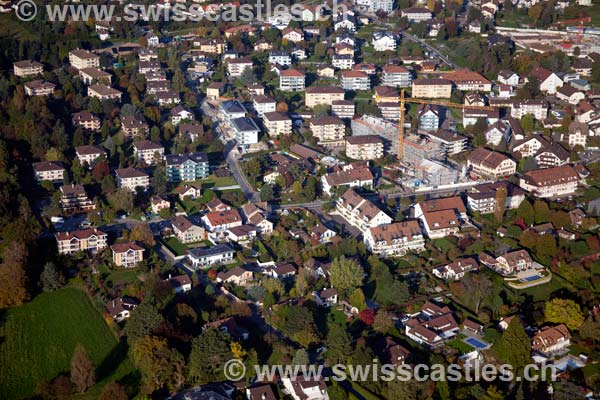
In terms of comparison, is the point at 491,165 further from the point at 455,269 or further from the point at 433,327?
the point at 433,327

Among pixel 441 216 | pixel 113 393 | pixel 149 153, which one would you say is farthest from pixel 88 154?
pixel 113 393

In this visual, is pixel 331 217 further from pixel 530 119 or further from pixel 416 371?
pixel 530 119

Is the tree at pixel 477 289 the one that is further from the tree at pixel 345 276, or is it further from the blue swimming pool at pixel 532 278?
the tree at pixel 345 276

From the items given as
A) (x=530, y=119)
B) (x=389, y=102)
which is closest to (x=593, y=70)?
(x=530, y=119)

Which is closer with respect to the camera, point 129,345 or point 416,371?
point 416,371

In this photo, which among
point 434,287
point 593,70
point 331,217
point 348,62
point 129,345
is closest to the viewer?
point 129,345

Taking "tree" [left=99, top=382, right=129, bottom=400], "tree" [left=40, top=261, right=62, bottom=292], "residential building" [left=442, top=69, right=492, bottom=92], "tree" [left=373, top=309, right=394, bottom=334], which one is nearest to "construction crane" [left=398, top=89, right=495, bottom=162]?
"residential building" [left=442, top=69, right=492, bottom=92]
